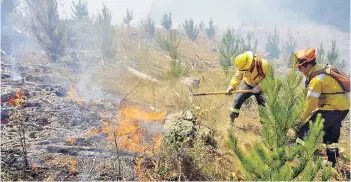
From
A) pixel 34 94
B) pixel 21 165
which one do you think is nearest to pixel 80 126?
pixel 21 165

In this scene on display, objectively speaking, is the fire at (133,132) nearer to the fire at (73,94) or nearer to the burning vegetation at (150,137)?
the burning vegetation at (150,137)

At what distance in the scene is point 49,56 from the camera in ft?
50.0

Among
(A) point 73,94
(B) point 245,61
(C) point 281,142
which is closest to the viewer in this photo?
(C) point 281,142

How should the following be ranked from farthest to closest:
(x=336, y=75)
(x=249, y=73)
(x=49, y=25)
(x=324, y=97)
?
(x=49, y=25), (x=249, y=73), (x=324, y=97), (x=336, y=75)

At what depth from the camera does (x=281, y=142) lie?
230cm

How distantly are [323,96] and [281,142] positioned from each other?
6.53 ft

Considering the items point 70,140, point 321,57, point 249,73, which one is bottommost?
point 70,140

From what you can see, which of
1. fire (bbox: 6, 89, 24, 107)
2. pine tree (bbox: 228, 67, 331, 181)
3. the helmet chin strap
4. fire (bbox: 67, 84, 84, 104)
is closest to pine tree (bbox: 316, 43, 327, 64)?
the helmet chin strap

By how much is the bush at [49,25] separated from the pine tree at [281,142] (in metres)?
15.0

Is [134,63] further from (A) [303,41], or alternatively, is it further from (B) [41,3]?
(A) [303,41]

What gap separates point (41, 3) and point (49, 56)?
2957 millimetres

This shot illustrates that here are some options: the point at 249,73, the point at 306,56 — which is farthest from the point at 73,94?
the point at 306,56

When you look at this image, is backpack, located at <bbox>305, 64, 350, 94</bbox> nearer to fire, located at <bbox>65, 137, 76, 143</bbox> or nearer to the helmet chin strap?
the helmet chin strap

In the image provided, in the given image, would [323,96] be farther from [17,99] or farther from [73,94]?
[73,94]
